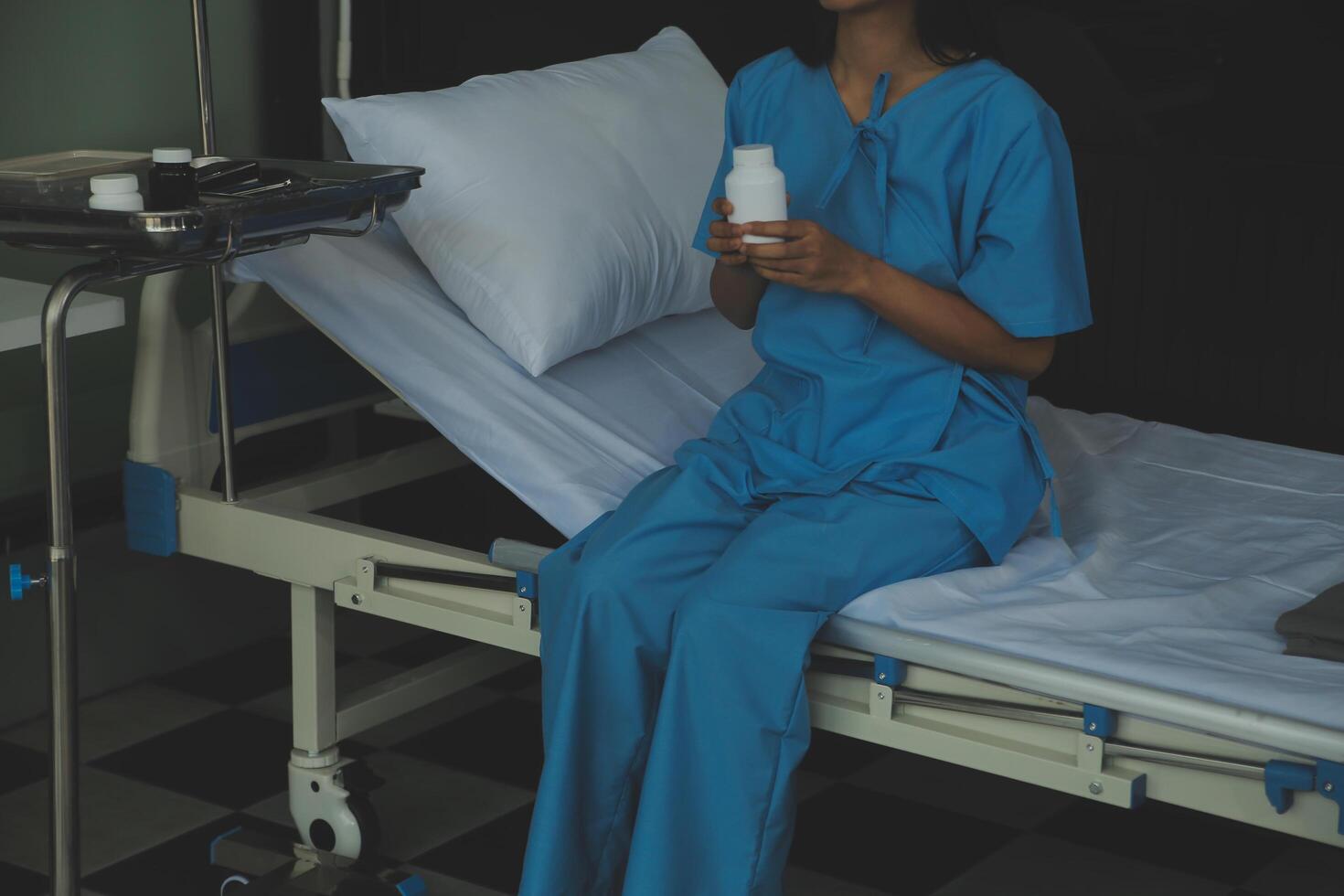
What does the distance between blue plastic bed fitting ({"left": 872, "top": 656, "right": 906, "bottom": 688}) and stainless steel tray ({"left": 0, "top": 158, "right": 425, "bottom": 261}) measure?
70 cm

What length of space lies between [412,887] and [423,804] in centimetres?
35

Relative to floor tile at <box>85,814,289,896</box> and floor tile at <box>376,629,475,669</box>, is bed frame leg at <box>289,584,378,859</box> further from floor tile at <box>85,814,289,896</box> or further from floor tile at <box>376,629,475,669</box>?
floor tile at <box>376,629,475,669</box>

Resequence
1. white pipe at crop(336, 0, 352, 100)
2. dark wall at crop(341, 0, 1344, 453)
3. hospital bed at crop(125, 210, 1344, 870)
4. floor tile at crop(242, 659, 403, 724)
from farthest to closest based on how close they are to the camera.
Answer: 1. white pipe at crop(336, 0, 352, 100)
2. floor tile at crop(242, 659, 403, 724)
3. dark wall at crop(341, 0, 1344, 453)
4. hospital bed at crop(125, 210, 1344, 870)

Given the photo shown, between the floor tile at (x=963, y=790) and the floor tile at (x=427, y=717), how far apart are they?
0.59 m

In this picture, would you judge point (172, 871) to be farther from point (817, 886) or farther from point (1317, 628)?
point (1317, 628)

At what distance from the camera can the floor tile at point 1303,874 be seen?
6.75 ft

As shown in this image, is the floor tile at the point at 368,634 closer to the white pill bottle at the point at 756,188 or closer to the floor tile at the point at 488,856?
the floor tile at the point at 488,856

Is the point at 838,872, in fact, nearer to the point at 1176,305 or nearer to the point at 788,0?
the point at 1176,305

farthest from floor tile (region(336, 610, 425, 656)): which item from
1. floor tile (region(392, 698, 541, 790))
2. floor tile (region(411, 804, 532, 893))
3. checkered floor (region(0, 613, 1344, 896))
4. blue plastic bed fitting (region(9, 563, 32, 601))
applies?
blue plastic bed fitting (region(9, 563, 32, 601))

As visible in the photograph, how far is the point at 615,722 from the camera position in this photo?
1.66m

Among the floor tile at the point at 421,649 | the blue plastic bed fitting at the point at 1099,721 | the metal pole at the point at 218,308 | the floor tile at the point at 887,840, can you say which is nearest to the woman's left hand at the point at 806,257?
the blue plastic bed fitting at the point at 1099,721

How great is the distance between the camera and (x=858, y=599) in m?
1.65

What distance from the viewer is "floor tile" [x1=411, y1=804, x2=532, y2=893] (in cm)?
211

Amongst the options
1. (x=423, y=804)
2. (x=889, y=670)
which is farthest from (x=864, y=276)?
(x=423, y=804)
